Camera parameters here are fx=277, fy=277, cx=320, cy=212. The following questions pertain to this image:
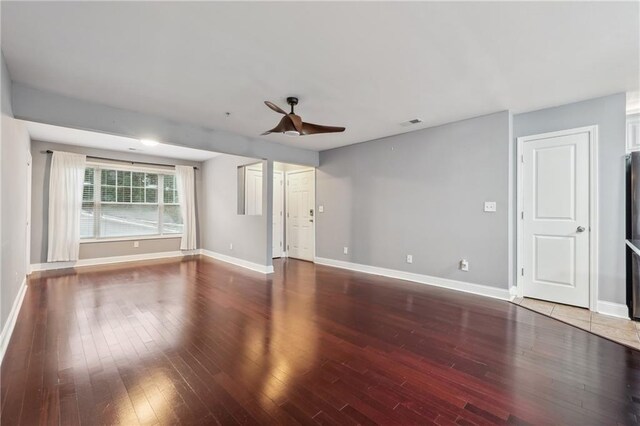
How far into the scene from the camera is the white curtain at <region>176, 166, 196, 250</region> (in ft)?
23.3

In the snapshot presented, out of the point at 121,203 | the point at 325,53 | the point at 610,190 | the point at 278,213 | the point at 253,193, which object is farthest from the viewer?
the point at 278,213

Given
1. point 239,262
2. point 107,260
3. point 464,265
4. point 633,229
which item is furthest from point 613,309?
→ point 107,260

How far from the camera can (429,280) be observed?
4379 millimetres

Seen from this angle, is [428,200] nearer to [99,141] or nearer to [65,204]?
[99,141]

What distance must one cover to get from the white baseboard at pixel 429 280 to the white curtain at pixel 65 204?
5250 mm

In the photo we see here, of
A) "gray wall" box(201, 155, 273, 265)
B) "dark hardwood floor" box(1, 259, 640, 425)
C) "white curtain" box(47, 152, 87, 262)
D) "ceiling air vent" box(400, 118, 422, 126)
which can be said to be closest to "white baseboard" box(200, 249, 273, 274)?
"gray wall" box(201, 155, 273, 265)

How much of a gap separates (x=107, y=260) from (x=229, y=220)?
282 centimetres

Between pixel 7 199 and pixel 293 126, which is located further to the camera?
pixel 293 126

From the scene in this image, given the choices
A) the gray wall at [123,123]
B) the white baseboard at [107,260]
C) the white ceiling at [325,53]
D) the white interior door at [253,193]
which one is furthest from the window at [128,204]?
the white ceiling at [325,53]

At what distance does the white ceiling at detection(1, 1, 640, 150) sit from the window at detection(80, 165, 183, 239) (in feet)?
12.5

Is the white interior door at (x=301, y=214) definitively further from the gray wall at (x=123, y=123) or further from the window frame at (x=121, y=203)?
the window frame at (x=121, y=203)

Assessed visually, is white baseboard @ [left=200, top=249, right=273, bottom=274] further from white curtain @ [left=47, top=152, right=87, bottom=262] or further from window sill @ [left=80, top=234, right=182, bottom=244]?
white curtain @ [left=47, top=152, right=87, bottom=262]

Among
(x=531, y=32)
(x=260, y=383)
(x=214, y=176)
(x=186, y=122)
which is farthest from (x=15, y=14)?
(x=214, y=176)

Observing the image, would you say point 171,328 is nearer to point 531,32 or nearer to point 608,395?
point 608,395
